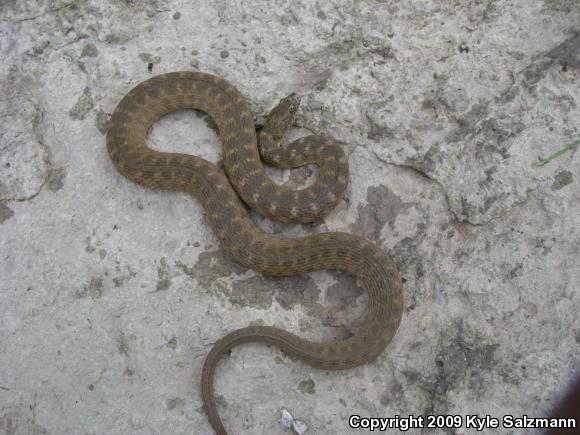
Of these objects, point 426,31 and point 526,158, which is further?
point 426,31

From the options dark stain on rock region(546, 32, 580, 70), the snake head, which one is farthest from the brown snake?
dark stain on rock region(546, 32, 580, 70)

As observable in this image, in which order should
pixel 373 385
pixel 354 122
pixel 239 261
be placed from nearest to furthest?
pixel 373 385 < pixel 239 261 < pixel 354 122

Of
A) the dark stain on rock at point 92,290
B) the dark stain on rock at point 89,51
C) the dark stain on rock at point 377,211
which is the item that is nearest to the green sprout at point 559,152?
the dark stain on rock at point 377,211

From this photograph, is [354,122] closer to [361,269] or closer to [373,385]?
[361,269]

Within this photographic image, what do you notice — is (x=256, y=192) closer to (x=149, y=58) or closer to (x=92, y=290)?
(x=92, y=290)

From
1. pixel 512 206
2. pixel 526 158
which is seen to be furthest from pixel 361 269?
pixel 526 158

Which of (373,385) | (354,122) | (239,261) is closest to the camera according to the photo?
(373,385)

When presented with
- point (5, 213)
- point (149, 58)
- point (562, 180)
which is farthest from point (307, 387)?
point (149, 58)
